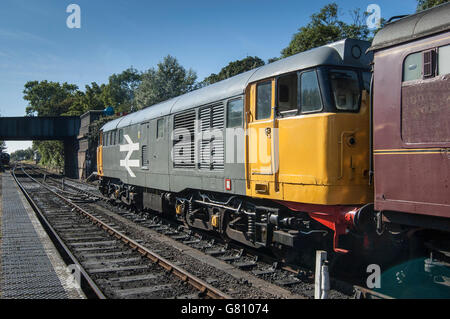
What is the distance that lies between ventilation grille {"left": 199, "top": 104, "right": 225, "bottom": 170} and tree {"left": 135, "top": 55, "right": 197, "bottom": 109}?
43781mm

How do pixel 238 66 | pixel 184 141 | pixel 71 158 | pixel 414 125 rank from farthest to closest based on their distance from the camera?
1. pixel 238 66
2. pixel 71 158
3. pixel 184 141
4. pixel 414 125

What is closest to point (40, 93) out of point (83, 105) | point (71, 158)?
point (83, 105)

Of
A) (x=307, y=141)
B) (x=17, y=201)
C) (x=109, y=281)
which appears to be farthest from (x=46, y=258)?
(x=17, y=201)

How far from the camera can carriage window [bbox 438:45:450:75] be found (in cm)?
474

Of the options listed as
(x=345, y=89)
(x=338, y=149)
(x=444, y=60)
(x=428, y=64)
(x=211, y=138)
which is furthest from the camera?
(x=211, y=138)

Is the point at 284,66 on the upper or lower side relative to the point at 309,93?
upper

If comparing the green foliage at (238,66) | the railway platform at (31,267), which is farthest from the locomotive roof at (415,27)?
the green foliage at (238,66)

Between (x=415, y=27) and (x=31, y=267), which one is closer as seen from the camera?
(x=415, y=27)

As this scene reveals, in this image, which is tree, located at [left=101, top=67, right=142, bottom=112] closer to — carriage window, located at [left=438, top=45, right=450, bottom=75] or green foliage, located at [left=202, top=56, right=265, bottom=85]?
green foliage, located at [left=202, top=56, right=265, bottom=85]

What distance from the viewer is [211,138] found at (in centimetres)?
902

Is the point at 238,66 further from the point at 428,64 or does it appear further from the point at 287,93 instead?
the point at 428,64

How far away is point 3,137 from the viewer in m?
48.7

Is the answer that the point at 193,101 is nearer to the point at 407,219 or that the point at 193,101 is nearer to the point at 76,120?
the point at 407,219

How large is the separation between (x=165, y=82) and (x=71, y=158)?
16055 millimetres
